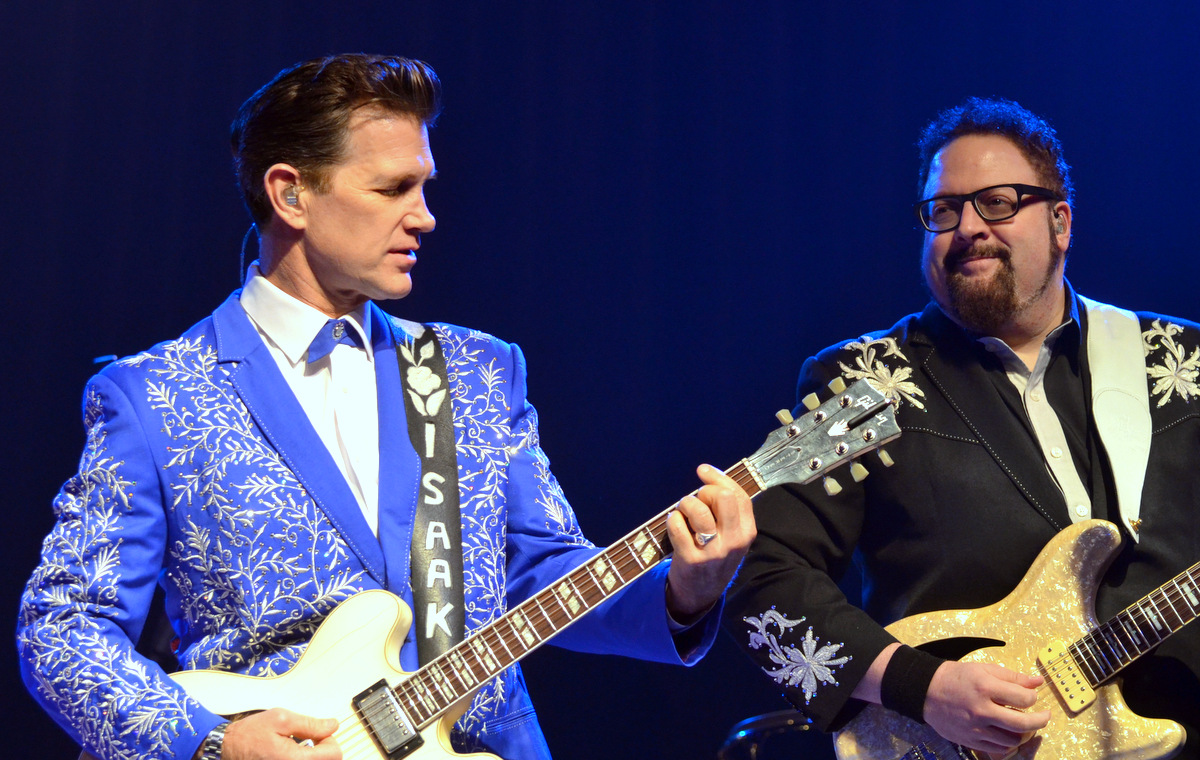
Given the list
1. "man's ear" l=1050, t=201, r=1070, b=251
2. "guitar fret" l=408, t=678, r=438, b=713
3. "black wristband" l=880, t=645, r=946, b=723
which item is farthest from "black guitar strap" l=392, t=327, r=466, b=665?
"man's ear" l=1050, t=201, r=1070, b=251

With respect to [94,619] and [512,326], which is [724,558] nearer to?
[94,619]

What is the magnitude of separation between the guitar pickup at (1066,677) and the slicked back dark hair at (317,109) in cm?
179

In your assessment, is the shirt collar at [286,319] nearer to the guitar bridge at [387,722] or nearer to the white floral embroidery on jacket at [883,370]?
the guitar bridge at [387,722]

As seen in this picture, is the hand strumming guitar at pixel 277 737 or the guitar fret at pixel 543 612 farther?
the guitar fret at pixel 543 612

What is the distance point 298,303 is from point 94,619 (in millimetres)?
726

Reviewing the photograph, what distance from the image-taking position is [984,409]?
110 inches

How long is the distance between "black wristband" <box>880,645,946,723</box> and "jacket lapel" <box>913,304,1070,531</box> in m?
0.49

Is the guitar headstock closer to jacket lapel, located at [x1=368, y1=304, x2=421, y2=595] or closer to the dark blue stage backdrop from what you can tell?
jacket lapel, located at [x1=368, y1=304, x2=421, y2=595]

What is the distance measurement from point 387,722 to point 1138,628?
5.35 feet

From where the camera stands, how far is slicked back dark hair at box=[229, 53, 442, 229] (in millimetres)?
2363

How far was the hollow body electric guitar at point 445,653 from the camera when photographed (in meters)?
2.00

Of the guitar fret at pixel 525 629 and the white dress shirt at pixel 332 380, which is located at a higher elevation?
the white dress shirt at pixel 332 380

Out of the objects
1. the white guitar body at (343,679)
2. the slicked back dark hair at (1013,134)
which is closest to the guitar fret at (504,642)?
the white guitar body at (343,679)

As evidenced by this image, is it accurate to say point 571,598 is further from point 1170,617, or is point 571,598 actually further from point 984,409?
point 1170,617
